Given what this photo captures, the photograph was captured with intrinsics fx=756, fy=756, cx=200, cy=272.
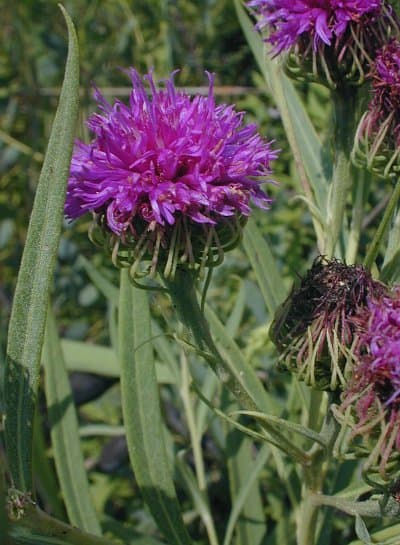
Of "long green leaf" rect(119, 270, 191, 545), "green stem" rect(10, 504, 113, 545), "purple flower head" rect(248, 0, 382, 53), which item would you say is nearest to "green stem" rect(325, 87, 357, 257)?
"purple flower head" rect(248, 0, 382, 53)

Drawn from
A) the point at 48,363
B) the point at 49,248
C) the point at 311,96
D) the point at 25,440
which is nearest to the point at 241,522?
the point at 48,363

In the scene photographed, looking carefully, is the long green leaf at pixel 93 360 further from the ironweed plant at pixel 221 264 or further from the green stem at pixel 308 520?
the green stem at pixel 308 520

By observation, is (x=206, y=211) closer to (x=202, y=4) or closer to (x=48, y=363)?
(x=48, y=363)

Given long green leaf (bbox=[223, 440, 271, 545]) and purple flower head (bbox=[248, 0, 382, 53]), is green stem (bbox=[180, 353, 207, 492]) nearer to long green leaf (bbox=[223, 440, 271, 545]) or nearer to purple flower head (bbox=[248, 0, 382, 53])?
long green leaf (bbox=[223, 440, 271, 545])

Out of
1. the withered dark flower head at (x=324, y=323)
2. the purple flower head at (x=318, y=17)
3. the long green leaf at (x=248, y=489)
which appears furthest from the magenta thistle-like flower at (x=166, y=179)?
the long green leaf at (x=248, y=489)

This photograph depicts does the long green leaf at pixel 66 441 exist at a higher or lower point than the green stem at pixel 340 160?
lower

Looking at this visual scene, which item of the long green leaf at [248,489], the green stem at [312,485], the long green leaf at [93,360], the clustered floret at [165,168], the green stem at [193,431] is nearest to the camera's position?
the clustered floret at [165,168]
